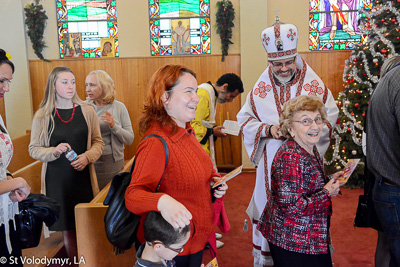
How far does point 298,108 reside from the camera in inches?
87.4

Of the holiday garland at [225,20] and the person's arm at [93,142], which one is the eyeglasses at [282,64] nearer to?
the person's arm at [93,142]

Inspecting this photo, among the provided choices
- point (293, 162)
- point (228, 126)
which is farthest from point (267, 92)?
point (293, 162)

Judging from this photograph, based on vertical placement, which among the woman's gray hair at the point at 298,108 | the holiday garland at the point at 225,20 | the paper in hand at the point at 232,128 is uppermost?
the holiday garland at the point at 225,20

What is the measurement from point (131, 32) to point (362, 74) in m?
4.30

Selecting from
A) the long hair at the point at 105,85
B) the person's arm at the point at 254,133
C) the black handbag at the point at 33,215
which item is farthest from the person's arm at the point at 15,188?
the long hair at the point at 105,85

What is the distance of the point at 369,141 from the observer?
7.76 ft

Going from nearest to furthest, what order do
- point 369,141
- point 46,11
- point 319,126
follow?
point 319,126 → point 369,141 → point 46,11

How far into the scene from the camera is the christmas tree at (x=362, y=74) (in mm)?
5602

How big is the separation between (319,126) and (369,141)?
0.42 meters

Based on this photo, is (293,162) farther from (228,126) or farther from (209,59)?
(209,59)

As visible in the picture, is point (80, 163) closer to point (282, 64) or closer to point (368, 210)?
point (282, 64)

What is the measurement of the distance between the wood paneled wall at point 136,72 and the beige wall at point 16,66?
0.18m

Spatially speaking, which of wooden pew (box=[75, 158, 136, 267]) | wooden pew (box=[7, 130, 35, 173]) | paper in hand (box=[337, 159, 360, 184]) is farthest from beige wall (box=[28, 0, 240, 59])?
paper in hand (box=[337, 159, 360, 184])

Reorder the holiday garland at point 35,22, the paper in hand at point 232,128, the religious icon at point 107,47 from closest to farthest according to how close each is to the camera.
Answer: the paper in hand at point 232,128
the holiday garland at point 35,22
the religious icon at point 107,47
